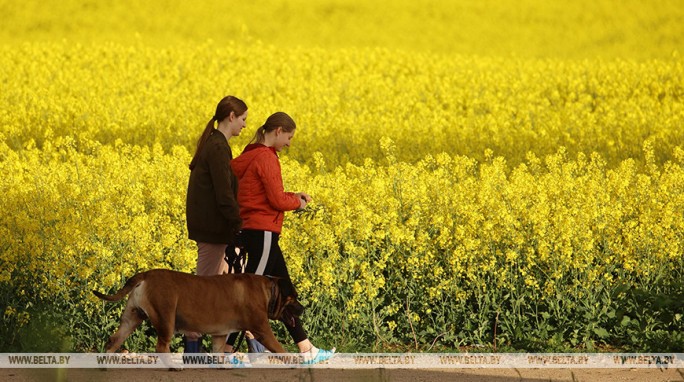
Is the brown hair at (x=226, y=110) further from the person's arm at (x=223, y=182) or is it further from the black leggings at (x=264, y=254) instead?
the black leggings at (x=264, y=254)

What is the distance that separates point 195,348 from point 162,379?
0.55 meters

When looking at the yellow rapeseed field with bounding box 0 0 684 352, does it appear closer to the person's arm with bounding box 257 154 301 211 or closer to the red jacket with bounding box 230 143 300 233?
the red jacket with bounding box 230 143 300 233

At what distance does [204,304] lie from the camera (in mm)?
7148

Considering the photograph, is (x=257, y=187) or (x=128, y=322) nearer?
(x=128, y=322)

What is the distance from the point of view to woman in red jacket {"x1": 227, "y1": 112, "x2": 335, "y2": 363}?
760cm

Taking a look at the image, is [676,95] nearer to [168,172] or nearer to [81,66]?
[81,66]

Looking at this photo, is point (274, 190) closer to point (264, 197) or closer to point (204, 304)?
point (264, 197)

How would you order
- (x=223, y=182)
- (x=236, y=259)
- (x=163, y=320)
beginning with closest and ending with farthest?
1. (x=163, y=320)
2. (x=223, y=182)
3. (x=236, y=259)

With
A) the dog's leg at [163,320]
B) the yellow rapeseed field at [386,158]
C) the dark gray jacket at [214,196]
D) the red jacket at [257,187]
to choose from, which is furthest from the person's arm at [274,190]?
the yellow rapeseed field at [386,158]

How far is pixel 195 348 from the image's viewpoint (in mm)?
7777

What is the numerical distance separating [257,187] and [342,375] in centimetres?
118

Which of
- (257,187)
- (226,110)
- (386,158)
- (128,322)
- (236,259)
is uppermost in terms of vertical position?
(226,110)

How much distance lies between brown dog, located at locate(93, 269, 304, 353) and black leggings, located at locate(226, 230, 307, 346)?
0.28 metres

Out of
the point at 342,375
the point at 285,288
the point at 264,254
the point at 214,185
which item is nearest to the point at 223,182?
the point at 214,185
